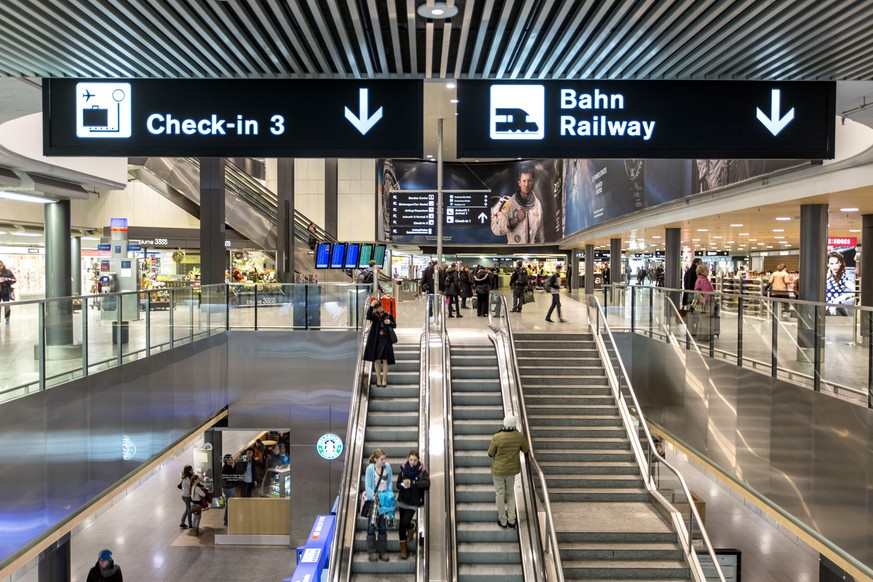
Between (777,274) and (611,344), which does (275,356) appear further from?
(777,274)

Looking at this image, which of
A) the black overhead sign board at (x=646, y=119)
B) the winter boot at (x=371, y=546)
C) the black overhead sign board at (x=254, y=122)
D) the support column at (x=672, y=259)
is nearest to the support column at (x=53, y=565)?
the winter boot at (x=371, y=546)

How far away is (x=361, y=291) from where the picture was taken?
16.4m

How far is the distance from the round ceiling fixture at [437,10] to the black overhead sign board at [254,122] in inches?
31.8

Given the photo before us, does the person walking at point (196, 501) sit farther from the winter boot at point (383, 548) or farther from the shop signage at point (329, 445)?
the winter boot at point (383, 548)

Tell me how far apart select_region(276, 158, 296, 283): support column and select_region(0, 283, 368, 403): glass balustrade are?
3289mm

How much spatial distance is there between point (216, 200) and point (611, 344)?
29.6 ft

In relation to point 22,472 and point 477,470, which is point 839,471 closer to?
point 477,470

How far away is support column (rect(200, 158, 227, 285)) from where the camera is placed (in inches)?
614

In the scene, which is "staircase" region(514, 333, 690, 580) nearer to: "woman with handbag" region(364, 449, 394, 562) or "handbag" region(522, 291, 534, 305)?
"woman with handbag" region(364, 449, 394, 562)

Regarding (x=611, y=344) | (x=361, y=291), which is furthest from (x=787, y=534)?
(x=361, y=291)

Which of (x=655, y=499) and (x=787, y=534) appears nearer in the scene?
(x=655, y=499)

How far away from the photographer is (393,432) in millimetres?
11578

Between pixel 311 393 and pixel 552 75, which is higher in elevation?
pixel 552 75

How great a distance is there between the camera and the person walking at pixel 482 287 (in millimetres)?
18344
